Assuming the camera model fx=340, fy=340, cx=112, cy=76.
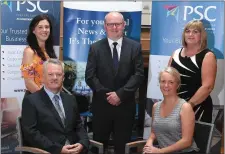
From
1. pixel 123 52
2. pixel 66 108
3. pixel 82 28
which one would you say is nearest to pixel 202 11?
pixel 123 52

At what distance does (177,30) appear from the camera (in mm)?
3684

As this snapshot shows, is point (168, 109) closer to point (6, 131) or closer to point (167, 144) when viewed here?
point (167, 144)

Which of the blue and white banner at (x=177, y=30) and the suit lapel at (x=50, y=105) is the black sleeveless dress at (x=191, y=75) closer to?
the blue and white banner at (x=177, y=30)

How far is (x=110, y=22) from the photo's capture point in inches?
127

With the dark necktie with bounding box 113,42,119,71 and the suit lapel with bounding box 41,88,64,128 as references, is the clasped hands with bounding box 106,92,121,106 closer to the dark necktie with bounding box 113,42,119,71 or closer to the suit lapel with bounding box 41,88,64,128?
the dark necktie with bounding box 113,42,119,71

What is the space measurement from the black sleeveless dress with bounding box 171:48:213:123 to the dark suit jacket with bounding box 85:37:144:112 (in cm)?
38

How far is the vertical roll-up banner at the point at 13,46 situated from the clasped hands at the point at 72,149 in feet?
4.62

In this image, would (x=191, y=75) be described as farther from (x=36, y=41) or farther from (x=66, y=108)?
(x=36, y=41)

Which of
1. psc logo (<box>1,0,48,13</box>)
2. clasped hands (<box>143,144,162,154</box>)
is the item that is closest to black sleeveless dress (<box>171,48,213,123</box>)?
clasped hands (<box>143,144,162,154</box>)

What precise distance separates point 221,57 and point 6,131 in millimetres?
2488

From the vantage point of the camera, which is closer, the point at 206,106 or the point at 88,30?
the point at 206,106

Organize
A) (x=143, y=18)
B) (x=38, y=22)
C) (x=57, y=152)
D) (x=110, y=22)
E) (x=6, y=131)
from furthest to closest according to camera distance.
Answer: (x=143, y=18), (x=6, y=131), (x=38, y=22), (x=110, y=22), (x=57, y=152)

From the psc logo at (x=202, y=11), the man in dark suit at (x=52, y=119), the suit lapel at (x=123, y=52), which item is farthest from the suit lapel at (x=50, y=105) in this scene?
the psc logo at (x=202, y=11)

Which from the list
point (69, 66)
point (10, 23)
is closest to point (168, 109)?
point (69, 66)
